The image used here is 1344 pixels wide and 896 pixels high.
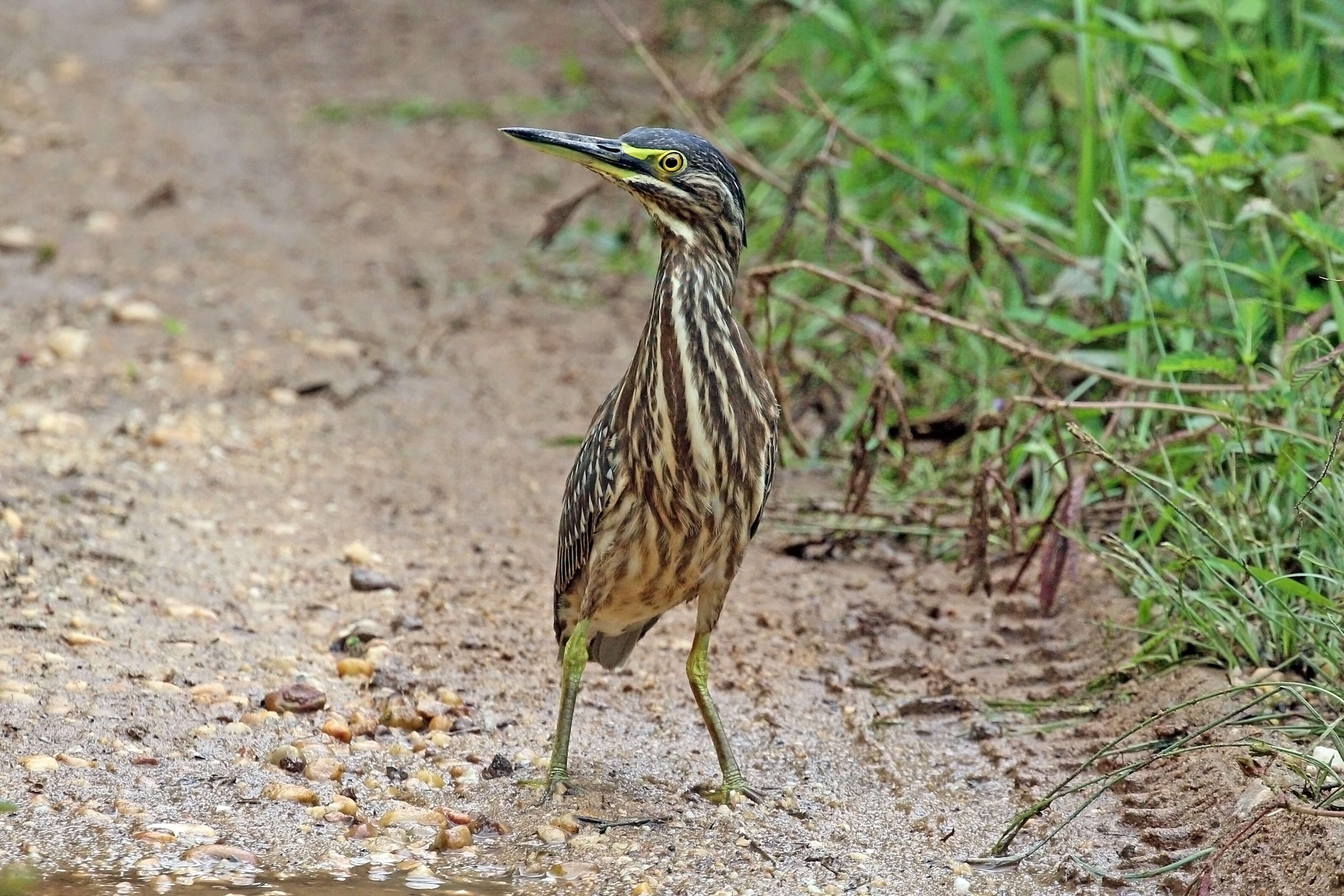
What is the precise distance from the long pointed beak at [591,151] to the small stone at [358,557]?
2135 millimetres

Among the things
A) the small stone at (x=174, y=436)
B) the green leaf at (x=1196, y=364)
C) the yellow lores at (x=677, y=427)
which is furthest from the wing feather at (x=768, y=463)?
the small stone at (x=174, y=436)

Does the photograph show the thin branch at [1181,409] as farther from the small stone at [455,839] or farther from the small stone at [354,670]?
the small stone at [354,670]

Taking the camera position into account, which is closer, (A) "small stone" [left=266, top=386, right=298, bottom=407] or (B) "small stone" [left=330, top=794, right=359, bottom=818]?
(B) "small stone" [left=330, top=794, right=359, bottom=818]

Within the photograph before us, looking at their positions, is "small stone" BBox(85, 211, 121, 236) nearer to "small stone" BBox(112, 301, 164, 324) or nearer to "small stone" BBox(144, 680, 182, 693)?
"small stone" BBox(112, 301, 164, 324)

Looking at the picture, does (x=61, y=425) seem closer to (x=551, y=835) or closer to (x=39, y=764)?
(x=39, y=764)

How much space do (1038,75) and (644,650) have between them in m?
3.94

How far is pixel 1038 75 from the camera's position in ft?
25.8

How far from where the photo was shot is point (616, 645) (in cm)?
486

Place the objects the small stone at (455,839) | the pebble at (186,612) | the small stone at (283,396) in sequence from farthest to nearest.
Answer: the small stone at (283,396) → the pebble at (186,612) → the small stone at (455,839)

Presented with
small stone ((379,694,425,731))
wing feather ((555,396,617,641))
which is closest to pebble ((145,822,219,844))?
small stone ((379,694,425,731))

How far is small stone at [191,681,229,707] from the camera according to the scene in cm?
468

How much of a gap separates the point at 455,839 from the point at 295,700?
2.91 feet

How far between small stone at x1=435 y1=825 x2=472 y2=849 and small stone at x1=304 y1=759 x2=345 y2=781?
0.42 m

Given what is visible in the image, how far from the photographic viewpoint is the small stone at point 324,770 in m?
4.33
